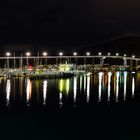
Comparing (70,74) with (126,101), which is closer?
(126,101)

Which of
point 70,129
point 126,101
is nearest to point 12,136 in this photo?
point 70,129

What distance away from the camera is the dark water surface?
25.2m

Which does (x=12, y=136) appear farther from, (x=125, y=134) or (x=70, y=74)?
(x=70, y=74)

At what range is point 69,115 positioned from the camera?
103ft

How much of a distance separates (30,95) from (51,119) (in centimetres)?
1443

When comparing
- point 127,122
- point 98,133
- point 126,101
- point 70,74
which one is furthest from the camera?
point 70,74

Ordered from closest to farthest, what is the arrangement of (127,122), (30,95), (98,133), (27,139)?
(27,139), (98,133), (127,122), (30,95)

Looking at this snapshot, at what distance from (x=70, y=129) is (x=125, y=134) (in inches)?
153

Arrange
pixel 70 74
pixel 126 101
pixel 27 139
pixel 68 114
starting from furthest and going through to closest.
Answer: pixel 70 74
pixel 126 101
pixel 68 114
pixel 27 139

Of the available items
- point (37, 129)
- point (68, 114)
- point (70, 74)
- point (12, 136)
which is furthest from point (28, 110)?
point (70, 74)

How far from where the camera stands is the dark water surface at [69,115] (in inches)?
993

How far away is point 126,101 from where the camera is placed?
40000 millimetres

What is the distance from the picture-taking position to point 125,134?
2517 cm

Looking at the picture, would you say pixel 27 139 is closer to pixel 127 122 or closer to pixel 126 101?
pixel 127 122
